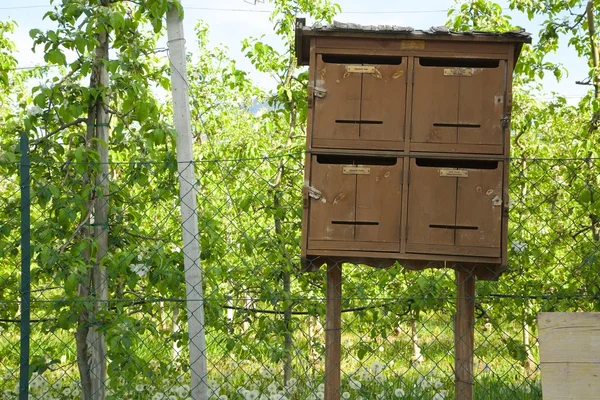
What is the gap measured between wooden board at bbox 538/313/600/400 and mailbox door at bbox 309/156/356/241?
842 millimetres

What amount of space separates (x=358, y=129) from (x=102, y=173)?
1.50 meters

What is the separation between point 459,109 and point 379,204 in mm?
513

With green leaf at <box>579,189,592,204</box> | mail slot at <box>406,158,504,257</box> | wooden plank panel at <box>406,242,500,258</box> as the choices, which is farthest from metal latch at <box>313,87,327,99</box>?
green leaf at <box>579,189,592,204</box>

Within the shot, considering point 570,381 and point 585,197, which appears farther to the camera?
point 585,197

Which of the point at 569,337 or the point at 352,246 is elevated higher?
the point at 352,246

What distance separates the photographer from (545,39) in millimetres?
5684

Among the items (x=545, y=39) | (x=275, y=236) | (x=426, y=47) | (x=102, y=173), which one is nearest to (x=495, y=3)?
(x=545, y=39)

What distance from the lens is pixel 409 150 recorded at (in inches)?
126

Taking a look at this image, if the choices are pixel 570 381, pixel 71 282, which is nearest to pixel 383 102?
pixel 570 381

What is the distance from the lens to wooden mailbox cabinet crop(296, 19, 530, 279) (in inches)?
126

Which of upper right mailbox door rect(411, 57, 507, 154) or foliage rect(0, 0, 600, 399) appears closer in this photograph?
upper right mailbox door rect(411, 57, 507, 154)

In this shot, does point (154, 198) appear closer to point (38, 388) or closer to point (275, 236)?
point (275, 236)

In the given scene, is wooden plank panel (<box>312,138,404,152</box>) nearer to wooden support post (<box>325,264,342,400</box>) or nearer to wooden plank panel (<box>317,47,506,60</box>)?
wooden plank panel (<box>317,47,506,60</box>)

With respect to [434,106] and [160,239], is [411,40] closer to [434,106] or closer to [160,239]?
[434,106]
